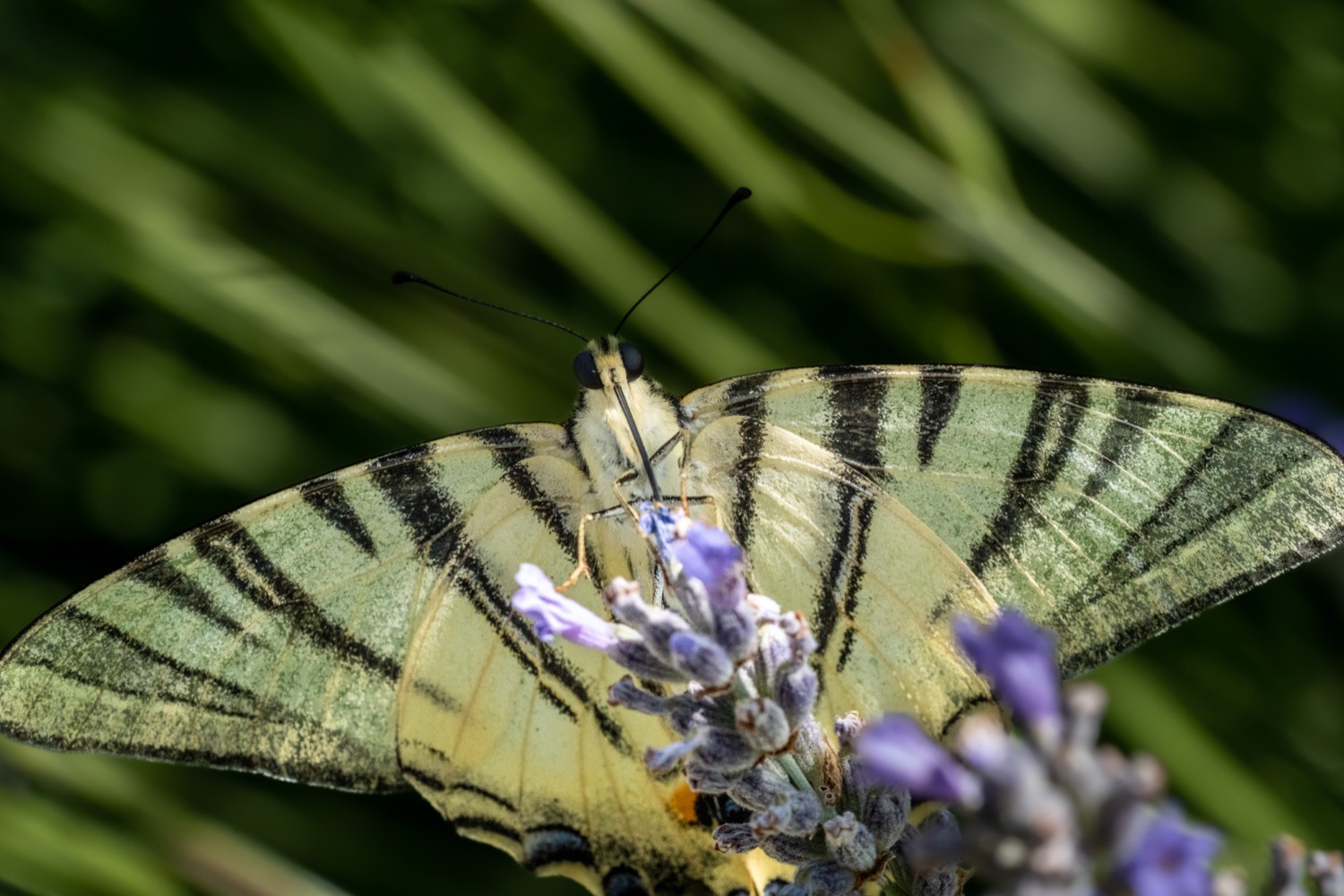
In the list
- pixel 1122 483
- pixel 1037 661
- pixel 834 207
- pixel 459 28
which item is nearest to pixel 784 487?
pixel 1122 483

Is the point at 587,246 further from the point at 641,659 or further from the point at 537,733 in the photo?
the point at 641,659

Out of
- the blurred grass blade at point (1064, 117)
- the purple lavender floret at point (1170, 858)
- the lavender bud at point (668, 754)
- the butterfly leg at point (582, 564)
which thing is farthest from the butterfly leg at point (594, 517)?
the blurred grass blade at point (1064, 117)

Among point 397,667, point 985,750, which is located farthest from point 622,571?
point 985,750

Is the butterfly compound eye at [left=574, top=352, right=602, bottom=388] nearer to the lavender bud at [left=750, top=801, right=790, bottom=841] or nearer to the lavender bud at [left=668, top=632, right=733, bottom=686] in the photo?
the lavender bud at [left=668, top=632, right=733, bottom=686]

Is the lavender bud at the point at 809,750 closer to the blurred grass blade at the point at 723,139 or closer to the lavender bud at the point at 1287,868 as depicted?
the lavender bud at the point at 1287,868

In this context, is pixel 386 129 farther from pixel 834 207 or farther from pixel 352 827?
pixel 352 827
